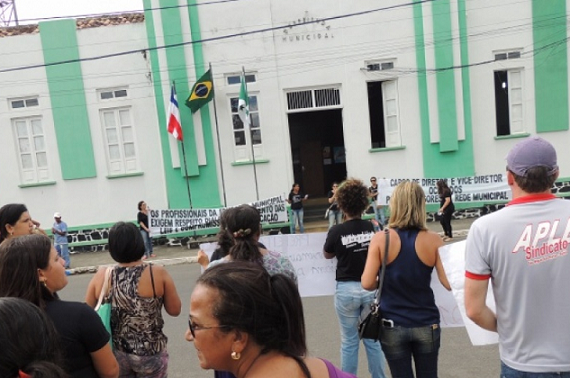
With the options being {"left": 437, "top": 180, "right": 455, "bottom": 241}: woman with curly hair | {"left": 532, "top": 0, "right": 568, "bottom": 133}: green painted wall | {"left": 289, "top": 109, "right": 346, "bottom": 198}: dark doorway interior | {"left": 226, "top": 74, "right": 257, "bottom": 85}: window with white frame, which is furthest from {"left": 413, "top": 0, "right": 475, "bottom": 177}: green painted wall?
{"left": 226, "top": 74, "right": 257, "bottom": 85}: window with white frame

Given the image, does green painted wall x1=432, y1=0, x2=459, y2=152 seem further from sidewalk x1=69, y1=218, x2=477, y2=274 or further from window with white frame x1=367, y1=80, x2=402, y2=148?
sidewalk x1=69, y1=218, x2=477, y2=274

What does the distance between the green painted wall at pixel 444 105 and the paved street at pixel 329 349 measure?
28.2ft

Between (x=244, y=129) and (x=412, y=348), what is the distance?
38.4 feet

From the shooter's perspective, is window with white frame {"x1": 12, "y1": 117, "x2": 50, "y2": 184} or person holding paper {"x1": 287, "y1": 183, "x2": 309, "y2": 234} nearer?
person holding paper {"x1": 287, "y1": 183, "x2": 309, "y2": 234}

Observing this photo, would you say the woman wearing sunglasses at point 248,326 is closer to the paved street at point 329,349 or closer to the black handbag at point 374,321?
the black handbag at point 374,321

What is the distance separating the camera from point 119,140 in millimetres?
13859

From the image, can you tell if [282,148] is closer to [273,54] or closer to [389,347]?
[273,54]

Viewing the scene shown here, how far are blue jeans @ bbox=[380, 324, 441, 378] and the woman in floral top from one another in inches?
29.2

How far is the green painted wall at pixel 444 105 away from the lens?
13.3 meters

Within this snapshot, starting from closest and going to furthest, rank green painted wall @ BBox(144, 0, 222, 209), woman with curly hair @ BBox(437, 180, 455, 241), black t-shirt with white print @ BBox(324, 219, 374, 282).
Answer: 1. black t-shirt with white print @ BBox(324, 219, 374, 282)
2. woman with curly hair @ BBox(437, 180, 455, 241)
3. green painted wall @ BBox(144, 0, 222, 209)

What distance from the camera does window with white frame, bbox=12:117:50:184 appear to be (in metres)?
13.9

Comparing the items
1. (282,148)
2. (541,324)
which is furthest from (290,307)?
(282,148)

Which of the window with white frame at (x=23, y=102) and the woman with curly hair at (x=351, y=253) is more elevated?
the window with white frame at (x=23, y=102)

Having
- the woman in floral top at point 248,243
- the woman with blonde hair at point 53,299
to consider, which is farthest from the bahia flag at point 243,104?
the woman with blonde hair at point 53,299
